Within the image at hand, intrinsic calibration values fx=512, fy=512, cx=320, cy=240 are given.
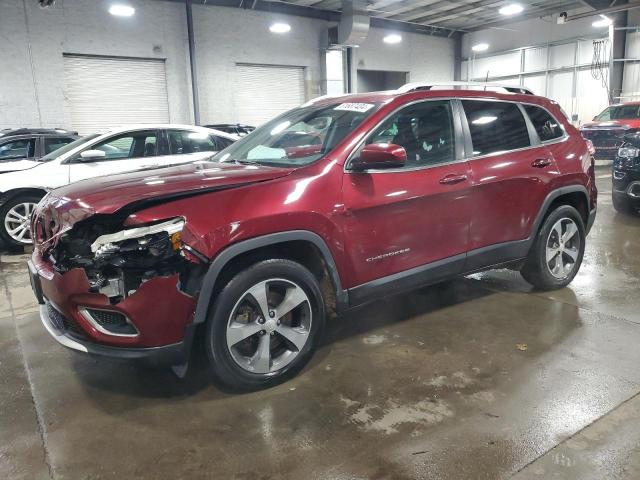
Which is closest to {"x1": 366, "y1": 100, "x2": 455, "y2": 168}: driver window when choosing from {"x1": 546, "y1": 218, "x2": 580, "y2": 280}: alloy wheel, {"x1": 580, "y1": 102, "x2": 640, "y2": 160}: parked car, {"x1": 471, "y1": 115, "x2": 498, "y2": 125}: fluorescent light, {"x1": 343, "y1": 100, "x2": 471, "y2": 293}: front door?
{"x1": 343, "y1": 100, "x2": 471, "y2": 293}: front door

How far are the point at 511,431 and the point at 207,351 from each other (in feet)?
4.99

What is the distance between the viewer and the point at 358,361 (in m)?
3.17

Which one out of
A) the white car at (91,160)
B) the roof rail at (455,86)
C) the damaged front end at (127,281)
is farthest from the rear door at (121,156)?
the damaged front end at (127,281)

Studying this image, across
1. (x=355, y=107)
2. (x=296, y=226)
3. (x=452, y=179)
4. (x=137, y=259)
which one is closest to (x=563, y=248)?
(x=452, y=179)

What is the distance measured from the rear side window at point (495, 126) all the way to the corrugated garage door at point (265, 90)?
1274 centimetres

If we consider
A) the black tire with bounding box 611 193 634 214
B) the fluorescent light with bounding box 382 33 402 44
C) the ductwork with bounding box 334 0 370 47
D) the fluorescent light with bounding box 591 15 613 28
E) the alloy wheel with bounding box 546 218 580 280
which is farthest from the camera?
the fluorescent light with bounding box 382 33 402 44

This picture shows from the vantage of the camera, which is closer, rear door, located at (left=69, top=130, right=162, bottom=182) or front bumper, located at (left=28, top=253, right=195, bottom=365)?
front bumper, located at (left=28, top=253, right=195, bottom=365)

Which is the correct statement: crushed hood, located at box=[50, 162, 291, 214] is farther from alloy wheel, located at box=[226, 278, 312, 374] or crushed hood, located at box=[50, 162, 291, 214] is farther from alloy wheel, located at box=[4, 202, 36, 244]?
alloy wheel, located at box=[4, 202, 36, 244]

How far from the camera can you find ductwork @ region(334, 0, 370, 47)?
51.4 ft

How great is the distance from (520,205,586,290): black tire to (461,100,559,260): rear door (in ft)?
0.67

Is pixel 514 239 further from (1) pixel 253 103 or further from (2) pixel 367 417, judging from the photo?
(1) pixel 253 103

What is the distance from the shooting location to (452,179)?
132 inches

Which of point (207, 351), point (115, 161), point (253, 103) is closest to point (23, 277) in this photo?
point (115, 161)

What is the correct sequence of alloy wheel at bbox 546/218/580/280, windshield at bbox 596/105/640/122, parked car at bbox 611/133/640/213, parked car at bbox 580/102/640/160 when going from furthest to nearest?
1. windshield at bbox 596/105/640/122
2. parked car at bbox 580/102/640/160
3. parked car at bbox 611/133/640/213
4. alloy wheel at bbox 546/218/580/280
